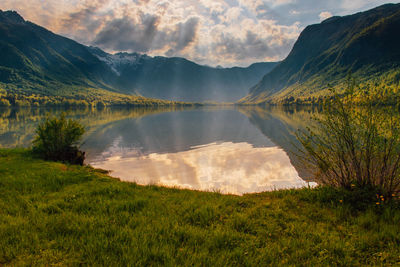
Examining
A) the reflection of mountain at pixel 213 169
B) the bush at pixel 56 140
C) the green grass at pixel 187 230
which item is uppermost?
the bush at pixel 56 140

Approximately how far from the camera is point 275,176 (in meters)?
20.3

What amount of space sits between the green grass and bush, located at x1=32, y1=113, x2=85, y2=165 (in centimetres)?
970

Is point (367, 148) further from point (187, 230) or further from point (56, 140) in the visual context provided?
point (56, 140)

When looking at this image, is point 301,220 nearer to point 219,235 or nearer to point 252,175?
point 219,235

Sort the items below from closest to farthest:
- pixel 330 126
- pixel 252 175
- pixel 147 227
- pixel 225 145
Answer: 1. pixel 147 227
2. pixel 330 126
3. pixel 252 175
4. pixel 225 145

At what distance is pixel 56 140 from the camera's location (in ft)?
59.9

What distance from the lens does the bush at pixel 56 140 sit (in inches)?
703

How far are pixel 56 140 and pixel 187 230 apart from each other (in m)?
17.0

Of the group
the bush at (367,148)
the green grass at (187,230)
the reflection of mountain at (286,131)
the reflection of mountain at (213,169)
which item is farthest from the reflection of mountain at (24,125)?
the reflection of mountain at (286,131)

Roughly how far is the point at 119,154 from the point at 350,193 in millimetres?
26991

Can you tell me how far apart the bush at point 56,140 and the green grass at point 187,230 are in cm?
970

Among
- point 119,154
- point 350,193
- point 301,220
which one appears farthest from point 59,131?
point 350,193

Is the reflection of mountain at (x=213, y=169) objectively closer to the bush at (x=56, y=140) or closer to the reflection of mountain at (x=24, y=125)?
the bush at (x=56, y=140)

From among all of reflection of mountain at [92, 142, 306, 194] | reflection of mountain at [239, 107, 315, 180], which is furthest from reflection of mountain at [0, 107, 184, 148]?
reflection of mountain at [239, 107, 315, 180]
